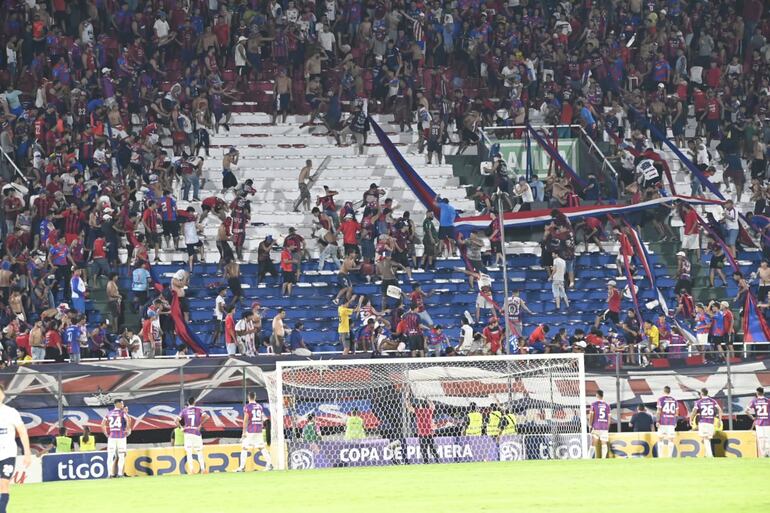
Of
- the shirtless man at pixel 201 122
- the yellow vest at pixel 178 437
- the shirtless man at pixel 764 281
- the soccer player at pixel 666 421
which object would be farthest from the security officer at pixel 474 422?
the shirtless man at pixel 201 122

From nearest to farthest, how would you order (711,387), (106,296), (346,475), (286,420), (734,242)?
(346,475)
(286,420)
(711,387)
(106,296)
(734,242)

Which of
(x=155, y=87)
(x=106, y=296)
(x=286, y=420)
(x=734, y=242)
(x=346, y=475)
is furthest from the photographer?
(x=155, y=87)

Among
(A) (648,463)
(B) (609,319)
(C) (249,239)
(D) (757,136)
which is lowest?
(A) (648,463)

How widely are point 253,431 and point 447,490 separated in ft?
22.6

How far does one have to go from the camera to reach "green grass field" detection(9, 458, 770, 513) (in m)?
18.4

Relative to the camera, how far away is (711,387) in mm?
29578

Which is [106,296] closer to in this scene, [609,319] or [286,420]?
[286,420]

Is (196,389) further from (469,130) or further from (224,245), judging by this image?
(469,130)

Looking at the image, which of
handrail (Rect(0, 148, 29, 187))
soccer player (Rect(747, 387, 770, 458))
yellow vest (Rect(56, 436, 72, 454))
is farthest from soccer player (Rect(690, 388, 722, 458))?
handrail (Rect(0, 148, 29, 187))

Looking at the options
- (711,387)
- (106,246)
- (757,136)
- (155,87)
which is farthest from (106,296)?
(757,136)

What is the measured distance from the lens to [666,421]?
27.0m

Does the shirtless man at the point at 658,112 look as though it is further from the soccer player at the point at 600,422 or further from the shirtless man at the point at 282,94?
the soccer player at the point at 600,422

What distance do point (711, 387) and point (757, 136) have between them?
12365 mm

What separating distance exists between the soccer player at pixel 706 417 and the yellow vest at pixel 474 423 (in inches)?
155
